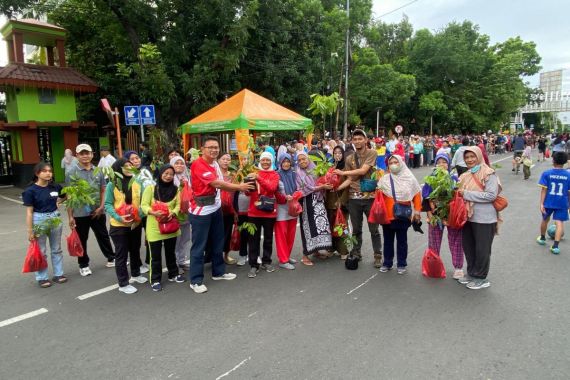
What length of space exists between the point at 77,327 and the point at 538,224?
26.3 ft

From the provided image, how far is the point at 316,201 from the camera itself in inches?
224

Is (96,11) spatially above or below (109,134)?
above

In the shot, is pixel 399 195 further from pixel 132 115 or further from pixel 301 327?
pixel 132 115

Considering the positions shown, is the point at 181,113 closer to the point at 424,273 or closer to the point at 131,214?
the point at 131,214

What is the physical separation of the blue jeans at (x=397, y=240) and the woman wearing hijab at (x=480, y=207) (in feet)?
2.44

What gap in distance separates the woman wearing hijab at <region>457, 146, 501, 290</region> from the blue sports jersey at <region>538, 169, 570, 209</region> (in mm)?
2081

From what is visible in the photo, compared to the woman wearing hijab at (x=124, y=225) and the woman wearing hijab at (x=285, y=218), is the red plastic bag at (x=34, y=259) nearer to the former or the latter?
the woman wearing hijab at (x=124, y=225)

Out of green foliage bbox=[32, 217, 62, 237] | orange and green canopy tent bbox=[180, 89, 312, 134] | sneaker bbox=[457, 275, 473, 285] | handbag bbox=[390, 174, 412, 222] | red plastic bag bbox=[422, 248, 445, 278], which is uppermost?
orange and green canopy tent bbox=[180, 89, 312, 134]

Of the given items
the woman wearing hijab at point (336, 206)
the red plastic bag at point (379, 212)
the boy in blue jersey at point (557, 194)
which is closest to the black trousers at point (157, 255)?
the woman wearing hijab at point (336, 206)

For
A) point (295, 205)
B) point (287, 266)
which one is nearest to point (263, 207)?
point (295, 205)

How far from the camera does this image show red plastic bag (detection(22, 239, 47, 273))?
471cm

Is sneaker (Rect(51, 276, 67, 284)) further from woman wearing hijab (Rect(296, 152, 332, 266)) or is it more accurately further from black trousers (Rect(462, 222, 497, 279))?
black trousers (Rect(462, 222, 497, 279))

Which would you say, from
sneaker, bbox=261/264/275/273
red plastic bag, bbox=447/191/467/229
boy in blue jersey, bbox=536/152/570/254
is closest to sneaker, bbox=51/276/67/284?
sneaker, bbox=261/264/275/273

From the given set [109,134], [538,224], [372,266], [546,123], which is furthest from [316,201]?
[546,123]
